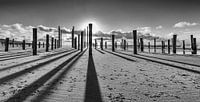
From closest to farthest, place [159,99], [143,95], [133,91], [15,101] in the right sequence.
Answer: [15,101], [159,99], [143,95], [133,91]

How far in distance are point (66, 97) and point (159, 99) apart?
180 cm

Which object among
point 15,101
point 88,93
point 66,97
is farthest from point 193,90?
point 15,101

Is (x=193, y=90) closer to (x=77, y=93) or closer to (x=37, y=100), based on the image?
(x=77, y=93)

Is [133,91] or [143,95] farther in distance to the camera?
[133,91]

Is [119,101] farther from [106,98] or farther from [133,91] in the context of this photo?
[133,91]

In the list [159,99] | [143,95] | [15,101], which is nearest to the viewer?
[15,101]

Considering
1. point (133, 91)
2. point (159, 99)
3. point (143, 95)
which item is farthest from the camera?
point (133, 91)

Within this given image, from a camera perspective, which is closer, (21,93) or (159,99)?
(159,99)

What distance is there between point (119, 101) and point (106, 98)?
28 centimetres

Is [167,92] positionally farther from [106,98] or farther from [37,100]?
[37,100]

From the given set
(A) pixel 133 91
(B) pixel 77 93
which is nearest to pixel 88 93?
(B) pixel 77 93

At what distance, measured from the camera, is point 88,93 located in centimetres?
314

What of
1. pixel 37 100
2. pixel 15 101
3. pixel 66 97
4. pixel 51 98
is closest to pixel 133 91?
pixel 66 97

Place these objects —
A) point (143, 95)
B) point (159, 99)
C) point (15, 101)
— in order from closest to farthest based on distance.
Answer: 1. point (15, 101)
2. point (159, 99)
3. point (143, 95)
